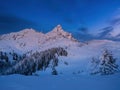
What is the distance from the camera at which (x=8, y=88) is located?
600 inches

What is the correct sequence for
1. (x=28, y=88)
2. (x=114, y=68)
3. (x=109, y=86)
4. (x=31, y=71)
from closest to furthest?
(x=28, y=88), (x=109, y=86), (x=114, y=68), (x=31, y=71)

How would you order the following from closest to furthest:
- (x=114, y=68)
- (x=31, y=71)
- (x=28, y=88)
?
(x=28, y=88), (x=114, y=68), (x=31, y=71)

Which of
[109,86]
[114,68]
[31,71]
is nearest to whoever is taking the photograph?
[109,86]

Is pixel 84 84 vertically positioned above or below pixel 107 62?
below

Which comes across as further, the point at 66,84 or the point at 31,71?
the point at 31,71

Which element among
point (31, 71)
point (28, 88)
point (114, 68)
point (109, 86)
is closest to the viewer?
point (28, 88)

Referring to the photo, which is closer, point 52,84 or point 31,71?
point 52,84

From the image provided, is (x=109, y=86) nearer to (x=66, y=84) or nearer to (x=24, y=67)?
(x=66, y=84)

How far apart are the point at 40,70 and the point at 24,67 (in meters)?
11.6

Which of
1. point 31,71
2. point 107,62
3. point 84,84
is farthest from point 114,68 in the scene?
point 31,71

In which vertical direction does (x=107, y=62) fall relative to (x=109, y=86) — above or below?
above

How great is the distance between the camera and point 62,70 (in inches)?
7751

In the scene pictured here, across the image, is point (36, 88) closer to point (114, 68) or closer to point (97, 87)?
point (97, 87)

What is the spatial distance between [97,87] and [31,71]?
171900 millimetres
